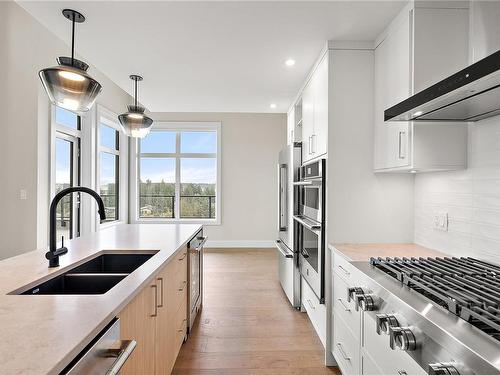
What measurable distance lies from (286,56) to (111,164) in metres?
4.42

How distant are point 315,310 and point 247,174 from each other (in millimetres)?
4060

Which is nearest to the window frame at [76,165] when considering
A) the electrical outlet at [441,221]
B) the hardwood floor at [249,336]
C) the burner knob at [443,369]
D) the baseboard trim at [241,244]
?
the hardwood floor at [249,336]

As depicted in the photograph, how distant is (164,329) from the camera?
1770mm

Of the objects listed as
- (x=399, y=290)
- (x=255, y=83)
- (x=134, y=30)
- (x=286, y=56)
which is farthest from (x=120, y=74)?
(x=399, y=290)

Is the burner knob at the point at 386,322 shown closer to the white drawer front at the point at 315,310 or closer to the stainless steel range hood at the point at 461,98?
the stainless steel range hood at the point at 461,98

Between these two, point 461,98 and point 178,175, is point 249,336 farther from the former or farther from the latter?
point 178,175

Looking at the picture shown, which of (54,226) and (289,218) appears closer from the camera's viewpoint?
(54,226)

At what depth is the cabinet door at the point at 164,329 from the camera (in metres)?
1.64

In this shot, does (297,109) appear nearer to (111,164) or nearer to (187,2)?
(187,2)

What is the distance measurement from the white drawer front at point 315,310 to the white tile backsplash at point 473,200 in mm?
994

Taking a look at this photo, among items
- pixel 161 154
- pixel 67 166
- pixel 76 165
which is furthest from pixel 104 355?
pixel 161 154

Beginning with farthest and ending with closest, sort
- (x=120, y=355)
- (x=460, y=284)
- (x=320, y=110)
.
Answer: (x=320, y=110) → (x=460, y=284) → (x=120, y=355)

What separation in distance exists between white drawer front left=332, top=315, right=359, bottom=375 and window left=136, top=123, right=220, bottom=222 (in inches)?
184

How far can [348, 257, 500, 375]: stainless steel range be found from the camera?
84cm
